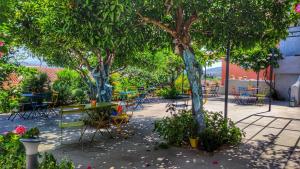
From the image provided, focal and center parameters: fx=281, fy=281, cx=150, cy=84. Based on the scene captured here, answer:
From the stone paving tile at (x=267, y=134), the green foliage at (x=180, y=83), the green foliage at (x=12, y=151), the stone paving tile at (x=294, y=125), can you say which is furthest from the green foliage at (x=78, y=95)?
the green foliage at (x=12, y=151)

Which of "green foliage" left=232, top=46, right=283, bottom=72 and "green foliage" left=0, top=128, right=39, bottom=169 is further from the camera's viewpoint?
"green foliage" left=232, top=46, right=283, bottom=72

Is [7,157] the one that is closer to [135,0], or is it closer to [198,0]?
[135,0]

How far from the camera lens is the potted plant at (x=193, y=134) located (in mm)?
6285

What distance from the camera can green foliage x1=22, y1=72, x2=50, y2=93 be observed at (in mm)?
11797

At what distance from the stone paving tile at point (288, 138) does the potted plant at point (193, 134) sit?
7.36ft

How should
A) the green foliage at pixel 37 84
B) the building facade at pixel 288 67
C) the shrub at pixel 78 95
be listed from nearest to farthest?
the green foliage at pixel 37 84 → the shrub at pixel 78 95 → the building facade at pixel 288 67

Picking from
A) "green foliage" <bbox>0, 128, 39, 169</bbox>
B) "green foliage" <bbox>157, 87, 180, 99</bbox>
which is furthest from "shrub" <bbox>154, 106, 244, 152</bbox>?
"green foliage" <bbox>157, 87, 180, 99</bbox>

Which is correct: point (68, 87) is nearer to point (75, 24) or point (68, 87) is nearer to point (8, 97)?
point (8, 97)

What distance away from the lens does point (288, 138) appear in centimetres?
748

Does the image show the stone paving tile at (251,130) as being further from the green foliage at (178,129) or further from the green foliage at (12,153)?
the green foliage at (12,153)

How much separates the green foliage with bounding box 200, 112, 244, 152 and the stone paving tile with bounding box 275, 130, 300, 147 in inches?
47.1

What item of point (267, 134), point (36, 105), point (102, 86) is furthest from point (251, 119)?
point (36, 105)

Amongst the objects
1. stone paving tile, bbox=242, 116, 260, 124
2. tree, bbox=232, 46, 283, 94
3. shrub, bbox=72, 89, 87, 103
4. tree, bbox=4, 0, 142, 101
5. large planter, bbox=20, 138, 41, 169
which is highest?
tree, bbox=232, 46, 283, 94

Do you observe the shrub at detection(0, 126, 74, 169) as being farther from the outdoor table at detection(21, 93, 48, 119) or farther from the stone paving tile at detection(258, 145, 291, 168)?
the outdoor table at detection(21, 93, 48, 119)
